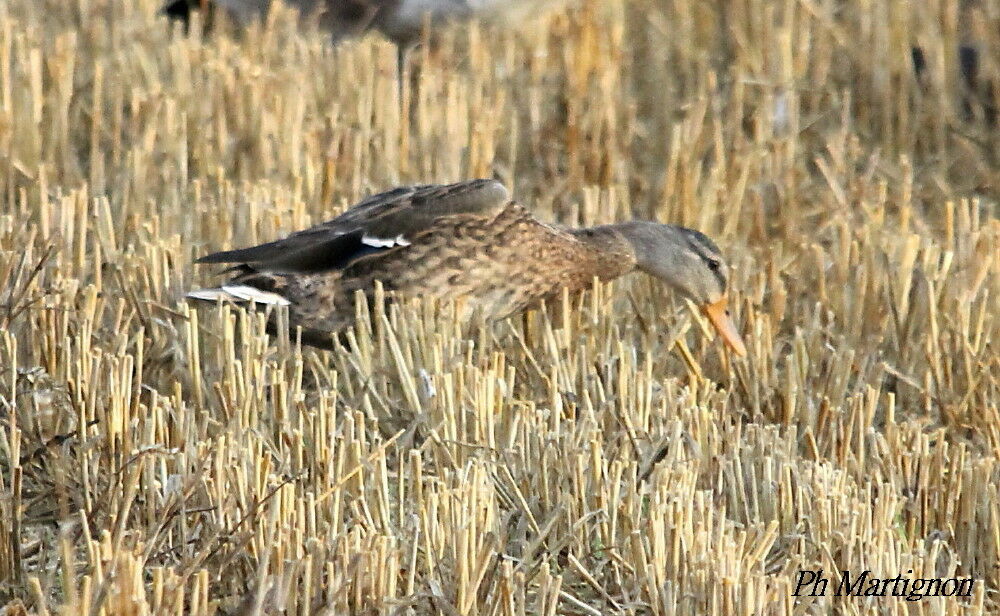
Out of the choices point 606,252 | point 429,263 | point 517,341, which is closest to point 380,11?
point 606,252

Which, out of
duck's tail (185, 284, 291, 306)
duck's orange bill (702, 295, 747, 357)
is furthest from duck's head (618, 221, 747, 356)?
duck's tail (185, 284, 291, 306)

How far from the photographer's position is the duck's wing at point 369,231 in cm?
511

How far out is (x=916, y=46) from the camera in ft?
27.2

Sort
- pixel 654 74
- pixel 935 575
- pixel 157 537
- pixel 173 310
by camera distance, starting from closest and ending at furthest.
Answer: pixel 157 537
pixel 935 575
pixel 173 310
pixel 654 74

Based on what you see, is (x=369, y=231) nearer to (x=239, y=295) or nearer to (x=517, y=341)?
(x=239, y=295)

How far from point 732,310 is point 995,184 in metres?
2.44

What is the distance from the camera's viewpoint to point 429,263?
205 inches

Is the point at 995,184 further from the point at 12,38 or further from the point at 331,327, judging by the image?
the point at 12,38

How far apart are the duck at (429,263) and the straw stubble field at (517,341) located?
0.12 meters

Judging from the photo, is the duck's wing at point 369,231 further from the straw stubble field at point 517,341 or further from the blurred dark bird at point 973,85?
the blurred dark bird at point 973,85

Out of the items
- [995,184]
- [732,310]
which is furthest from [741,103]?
[732,310]

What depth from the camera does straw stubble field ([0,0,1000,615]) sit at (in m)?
3.56

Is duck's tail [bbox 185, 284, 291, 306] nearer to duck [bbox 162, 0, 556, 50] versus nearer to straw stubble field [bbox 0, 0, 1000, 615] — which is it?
straw stubble field [bbox 0, 0, 1000, 615]

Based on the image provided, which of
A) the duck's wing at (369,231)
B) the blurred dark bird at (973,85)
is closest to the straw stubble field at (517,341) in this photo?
the blurred dark bird at (973,85)
